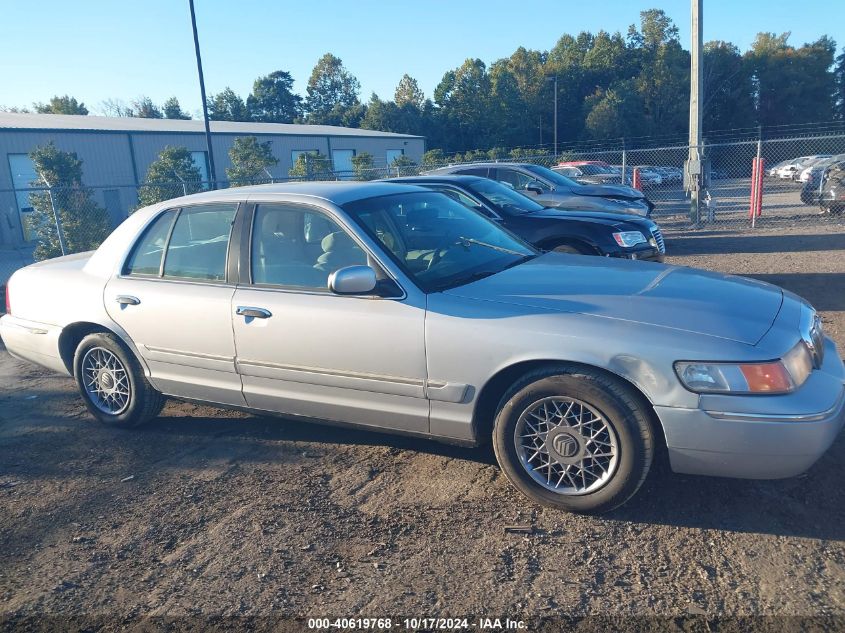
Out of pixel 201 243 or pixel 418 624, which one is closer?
pixel 418 624

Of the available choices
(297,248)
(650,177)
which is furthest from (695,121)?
(297,248)

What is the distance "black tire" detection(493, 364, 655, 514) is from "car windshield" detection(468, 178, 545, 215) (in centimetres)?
534

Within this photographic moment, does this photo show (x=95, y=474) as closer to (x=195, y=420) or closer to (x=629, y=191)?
(x=195, y=420)

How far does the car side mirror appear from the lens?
12.1 ft

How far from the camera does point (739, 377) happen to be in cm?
311

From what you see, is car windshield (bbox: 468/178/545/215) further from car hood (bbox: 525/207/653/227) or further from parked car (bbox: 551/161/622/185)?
parked car (bbox: 551/161/622/185)

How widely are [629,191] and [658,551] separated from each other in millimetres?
11551

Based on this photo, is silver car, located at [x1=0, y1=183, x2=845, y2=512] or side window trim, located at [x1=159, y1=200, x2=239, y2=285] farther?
side window trim, located at [x1=159, y1=200, x2=239, y2=285]

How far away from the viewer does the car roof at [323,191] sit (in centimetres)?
431

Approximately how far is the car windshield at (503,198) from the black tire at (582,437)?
17.5 ft

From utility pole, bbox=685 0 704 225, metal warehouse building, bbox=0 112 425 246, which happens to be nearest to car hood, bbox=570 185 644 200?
utility pole, bbox=685 0 704 225

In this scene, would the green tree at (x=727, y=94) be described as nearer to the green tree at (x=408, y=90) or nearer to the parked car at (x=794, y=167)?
the parked car at (x=794, y=167)

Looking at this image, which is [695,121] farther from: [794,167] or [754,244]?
[794,167]

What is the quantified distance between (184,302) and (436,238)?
1.64 metres
